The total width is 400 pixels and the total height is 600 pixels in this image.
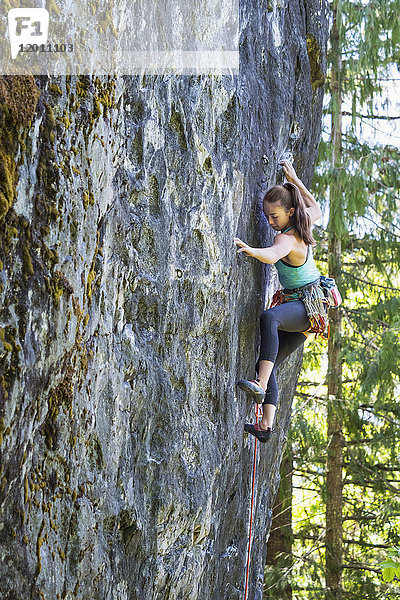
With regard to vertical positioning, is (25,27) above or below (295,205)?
above

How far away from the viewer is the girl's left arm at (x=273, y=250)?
4.39 m

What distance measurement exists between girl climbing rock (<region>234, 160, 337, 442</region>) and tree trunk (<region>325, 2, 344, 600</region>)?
4806 millimetres

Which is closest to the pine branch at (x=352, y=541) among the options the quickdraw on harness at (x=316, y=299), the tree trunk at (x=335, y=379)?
the tree trunk at (x=335, y=379)

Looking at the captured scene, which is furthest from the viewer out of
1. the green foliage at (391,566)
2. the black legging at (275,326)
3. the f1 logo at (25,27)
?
the black legging at (275,326)

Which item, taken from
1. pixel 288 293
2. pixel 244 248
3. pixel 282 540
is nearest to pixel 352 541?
pixel 282 540

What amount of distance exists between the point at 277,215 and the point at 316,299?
2.22ft

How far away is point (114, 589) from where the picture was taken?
12.1 feet

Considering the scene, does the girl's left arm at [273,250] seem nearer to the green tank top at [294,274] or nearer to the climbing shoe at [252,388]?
the green tank top at [294,274]

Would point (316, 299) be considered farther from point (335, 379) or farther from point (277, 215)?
point (335, 379)

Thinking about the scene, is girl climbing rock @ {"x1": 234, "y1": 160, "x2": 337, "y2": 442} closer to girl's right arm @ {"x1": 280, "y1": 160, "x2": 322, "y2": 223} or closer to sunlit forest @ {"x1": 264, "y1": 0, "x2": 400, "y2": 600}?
girl's right arm @ {"x1": 280, "y1": 160, "x2": 322, "y2": 223}

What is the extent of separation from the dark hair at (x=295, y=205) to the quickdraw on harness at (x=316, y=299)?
37 centimetres

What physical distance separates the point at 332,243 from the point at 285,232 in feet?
17.8

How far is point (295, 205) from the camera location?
4.78m

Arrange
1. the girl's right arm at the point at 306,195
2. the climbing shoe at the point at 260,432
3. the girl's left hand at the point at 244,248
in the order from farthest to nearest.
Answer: the girl's right arm at the point at 306,195 < the climbing shoe at the point at 260,432 < the girl's left hand at the point at 244,248
